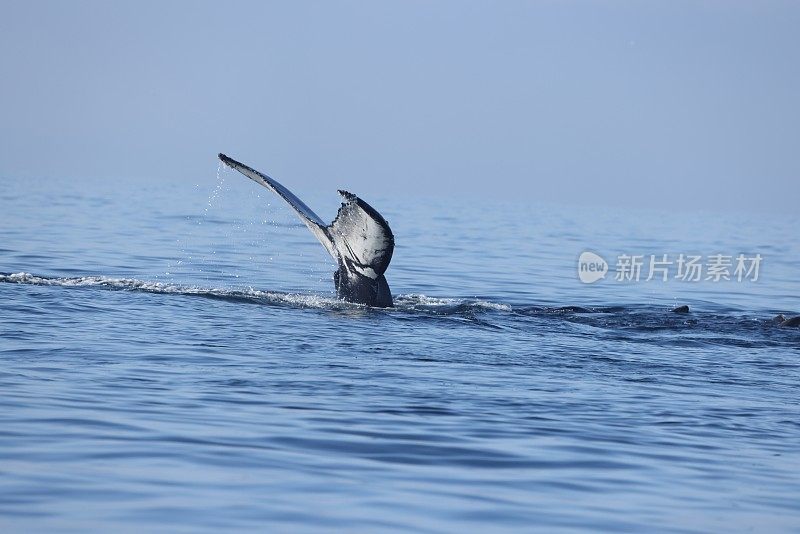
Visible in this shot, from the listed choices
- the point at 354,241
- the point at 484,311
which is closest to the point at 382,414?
the point at 354,241

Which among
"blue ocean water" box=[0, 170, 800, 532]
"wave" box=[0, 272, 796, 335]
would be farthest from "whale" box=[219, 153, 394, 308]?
"blue ocean water" box=[0, 170, 800, 532]

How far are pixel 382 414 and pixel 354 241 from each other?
5317 millimetres

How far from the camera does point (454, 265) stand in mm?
26688

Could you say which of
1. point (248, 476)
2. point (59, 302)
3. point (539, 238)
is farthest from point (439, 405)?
point (539, 238)

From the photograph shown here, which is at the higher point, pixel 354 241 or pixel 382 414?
pixel 354 241

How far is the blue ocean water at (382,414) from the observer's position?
690 centimetres

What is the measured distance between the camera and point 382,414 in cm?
915

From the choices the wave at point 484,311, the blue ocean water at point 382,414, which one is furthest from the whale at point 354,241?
the blue ocean water at point 382,414

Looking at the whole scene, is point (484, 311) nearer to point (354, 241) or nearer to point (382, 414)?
point (354, 241)

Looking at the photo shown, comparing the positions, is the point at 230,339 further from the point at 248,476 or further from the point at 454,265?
the point at 454,265

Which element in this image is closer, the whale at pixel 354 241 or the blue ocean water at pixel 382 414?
the blue ocean water at pixel 382 414

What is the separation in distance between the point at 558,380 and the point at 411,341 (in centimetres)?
219

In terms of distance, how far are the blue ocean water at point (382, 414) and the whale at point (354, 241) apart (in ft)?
1.13

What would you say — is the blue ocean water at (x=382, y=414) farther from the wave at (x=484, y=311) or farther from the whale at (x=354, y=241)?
the whale at (x=354, y=241)
